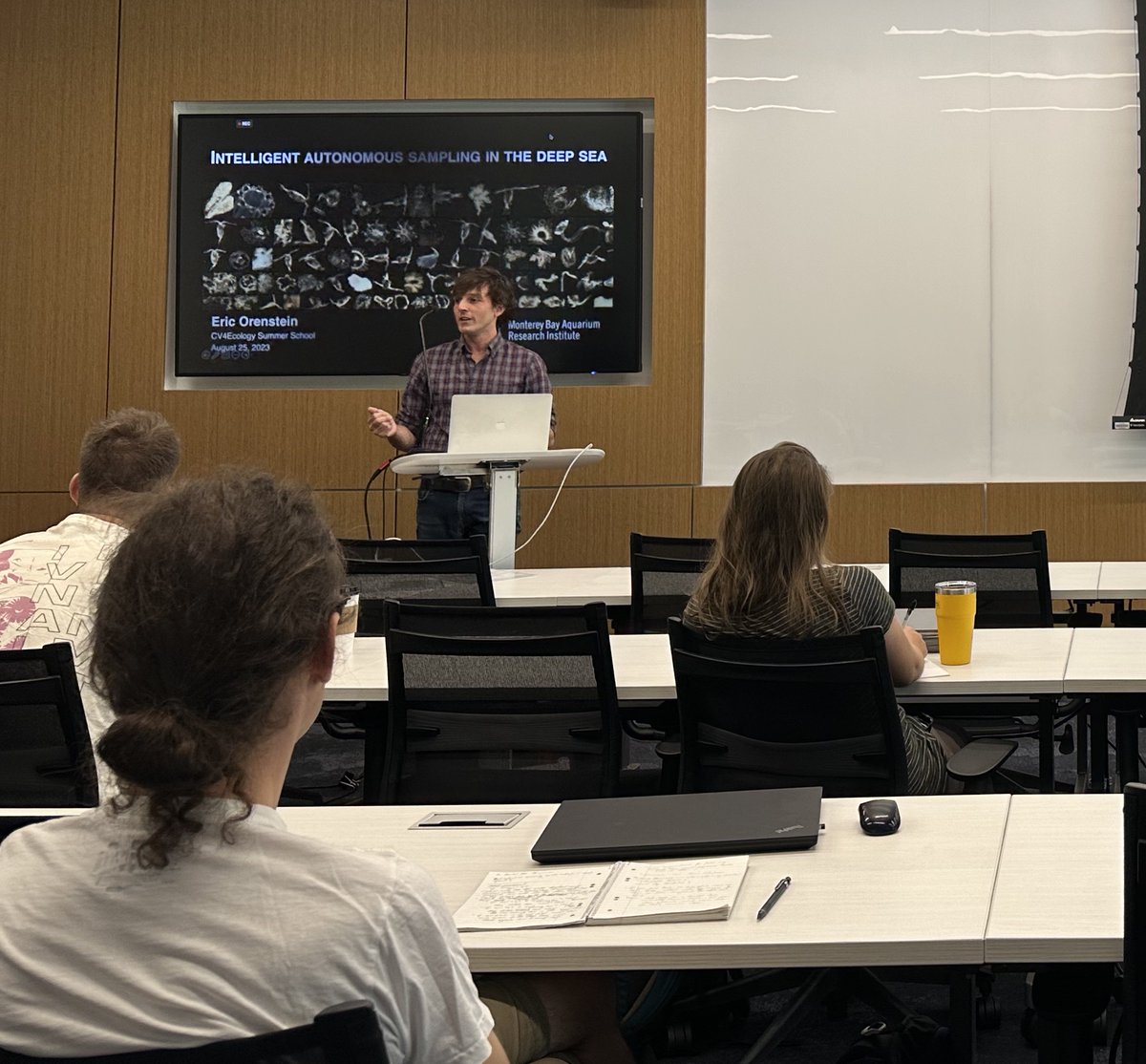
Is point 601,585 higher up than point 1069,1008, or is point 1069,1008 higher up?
point 601,585

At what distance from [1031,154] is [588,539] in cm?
302

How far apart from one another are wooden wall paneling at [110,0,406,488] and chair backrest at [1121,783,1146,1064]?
6318mm

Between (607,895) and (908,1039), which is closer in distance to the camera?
(607,895)

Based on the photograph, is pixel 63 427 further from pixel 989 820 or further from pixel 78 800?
pixel 989 820

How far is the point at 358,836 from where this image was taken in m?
1.83

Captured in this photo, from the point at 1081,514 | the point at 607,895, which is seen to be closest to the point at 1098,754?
the point at 607,895

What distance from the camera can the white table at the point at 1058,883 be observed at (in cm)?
134

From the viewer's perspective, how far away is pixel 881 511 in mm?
7152

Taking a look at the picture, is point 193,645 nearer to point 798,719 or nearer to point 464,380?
point 798,719

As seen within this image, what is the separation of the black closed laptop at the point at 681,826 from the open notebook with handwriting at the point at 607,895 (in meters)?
0.03

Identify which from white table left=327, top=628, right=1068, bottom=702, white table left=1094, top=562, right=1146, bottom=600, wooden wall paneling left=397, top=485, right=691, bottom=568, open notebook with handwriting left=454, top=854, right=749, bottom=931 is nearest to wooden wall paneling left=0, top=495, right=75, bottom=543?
wooden wall paneling left=397, top=485, right=691, bottom=568

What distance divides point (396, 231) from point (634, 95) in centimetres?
144

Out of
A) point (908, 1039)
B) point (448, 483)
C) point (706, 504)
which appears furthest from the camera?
point (706, 504)

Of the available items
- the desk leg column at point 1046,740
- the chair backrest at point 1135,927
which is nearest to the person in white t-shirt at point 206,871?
the chair backrest at point 1135,927
